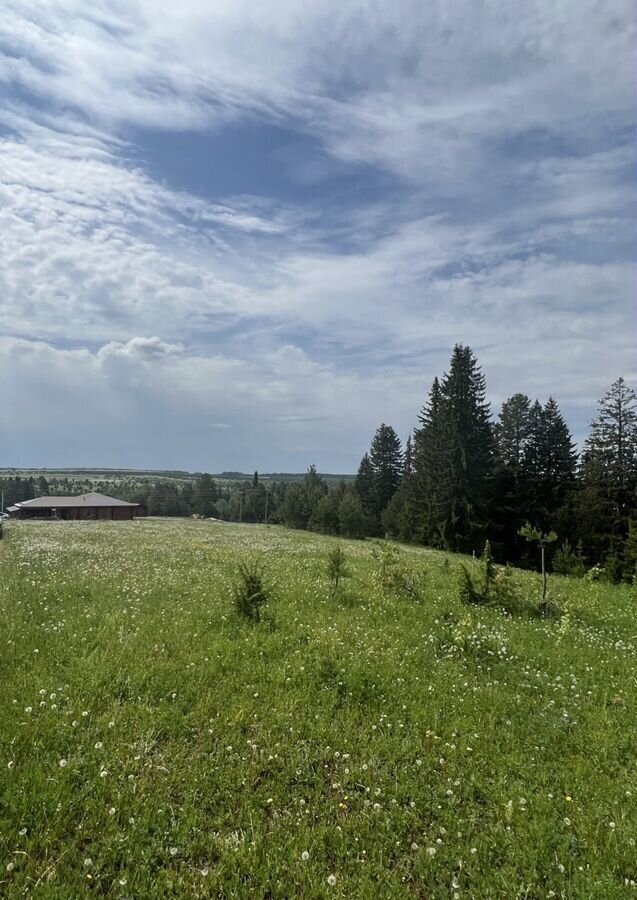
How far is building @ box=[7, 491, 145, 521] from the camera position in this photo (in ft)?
245

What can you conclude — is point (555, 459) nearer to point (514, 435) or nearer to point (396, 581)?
point (514, 435)

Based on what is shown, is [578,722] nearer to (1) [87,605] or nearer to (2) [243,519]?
(1) [87,605]

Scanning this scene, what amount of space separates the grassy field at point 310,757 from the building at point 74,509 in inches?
2844

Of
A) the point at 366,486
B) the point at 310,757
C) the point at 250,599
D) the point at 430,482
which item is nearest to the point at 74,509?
the point at 366,486

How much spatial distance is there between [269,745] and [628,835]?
362 centimetres

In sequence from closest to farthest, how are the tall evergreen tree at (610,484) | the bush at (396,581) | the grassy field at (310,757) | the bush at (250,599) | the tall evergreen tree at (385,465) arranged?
the grassy field at (310,757) → the bush at (250,599) → the bush at (396,581) → the tall evergreen tree at (610,484) → the tall evergreen tree at (385,465)

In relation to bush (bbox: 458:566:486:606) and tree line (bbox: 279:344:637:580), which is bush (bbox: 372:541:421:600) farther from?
tree line (bbox: 279:344:637:580)

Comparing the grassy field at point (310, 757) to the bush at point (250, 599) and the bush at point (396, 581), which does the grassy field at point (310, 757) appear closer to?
the bush at point (250, 599)

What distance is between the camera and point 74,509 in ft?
249

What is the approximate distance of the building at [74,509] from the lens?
74750mm

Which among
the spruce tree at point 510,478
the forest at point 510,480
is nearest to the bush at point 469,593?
the forest at point 510,480

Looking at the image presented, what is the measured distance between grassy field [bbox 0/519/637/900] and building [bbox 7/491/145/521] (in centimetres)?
7224

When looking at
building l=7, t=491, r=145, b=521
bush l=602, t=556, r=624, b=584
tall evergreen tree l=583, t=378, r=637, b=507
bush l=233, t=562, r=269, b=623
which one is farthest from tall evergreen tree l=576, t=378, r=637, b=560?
building l=7, t=491, r=145, b=521

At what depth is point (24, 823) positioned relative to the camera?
4273 mm
